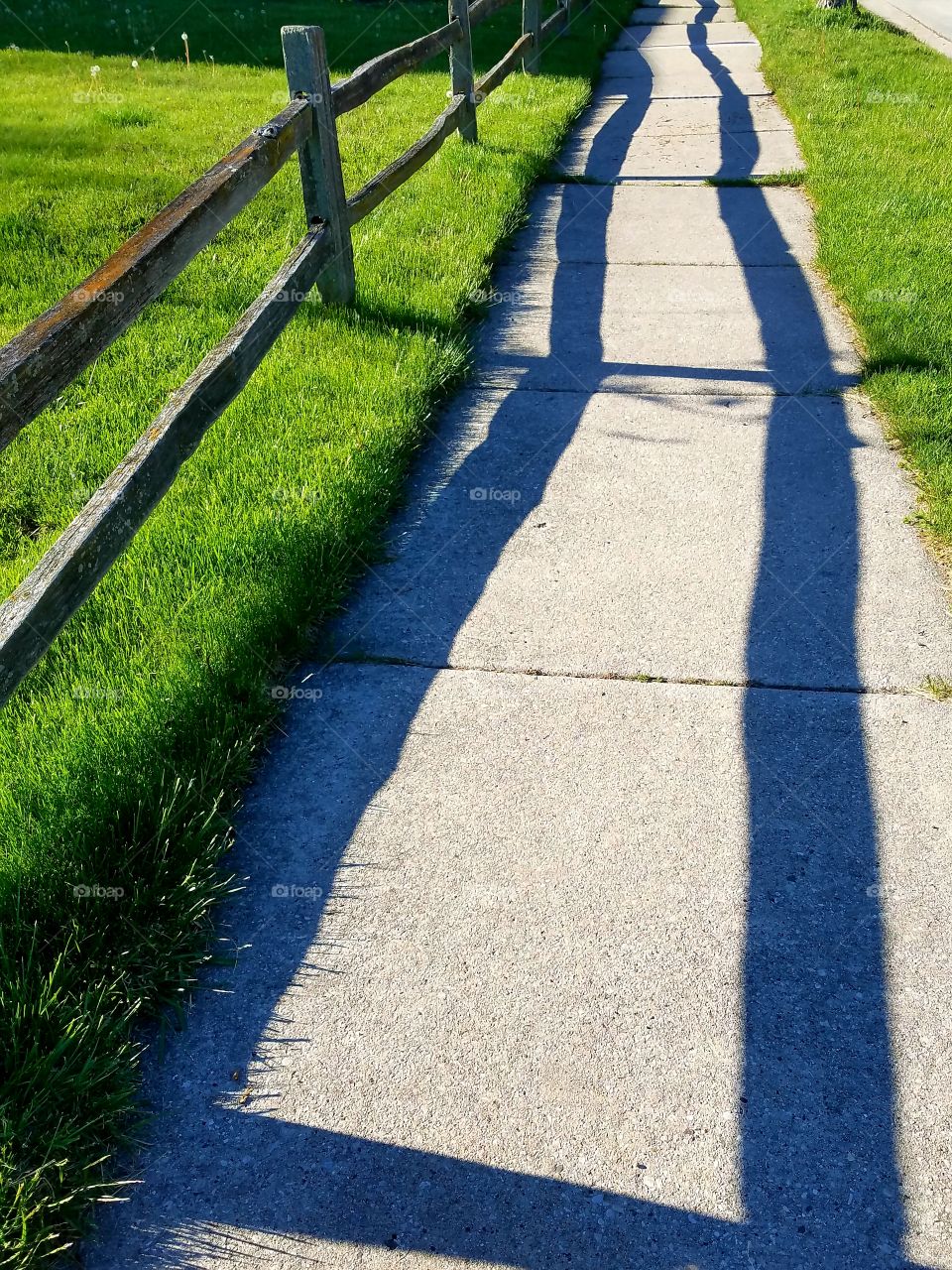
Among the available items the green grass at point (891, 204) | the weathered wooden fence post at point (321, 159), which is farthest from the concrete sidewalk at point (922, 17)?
the weathered wooden fence post at point (321, 159)

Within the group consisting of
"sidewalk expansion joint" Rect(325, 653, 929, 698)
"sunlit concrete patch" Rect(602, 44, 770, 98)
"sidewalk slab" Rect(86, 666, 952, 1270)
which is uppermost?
"sunlit concrete patch" Rect(602, 44, 770, 98)

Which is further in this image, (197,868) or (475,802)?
(475,802)

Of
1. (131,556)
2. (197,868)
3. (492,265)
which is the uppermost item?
(492,265)

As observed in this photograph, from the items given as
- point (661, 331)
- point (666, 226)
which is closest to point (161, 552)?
point (661, 331)

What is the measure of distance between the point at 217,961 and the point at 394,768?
2.48 feet

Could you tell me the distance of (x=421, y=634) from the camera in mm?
3516

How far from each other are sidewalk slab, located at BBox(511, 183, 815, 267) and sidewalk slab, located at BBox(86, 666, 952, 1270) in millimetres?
4564

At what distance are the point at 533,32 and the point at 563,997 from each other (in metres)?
11.4

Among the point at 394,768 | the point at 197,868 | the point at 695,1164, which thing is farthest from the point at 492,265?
the point at 695,1164

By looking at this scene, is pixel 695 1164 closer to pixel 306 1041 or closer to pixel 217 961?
pixel 306 1041

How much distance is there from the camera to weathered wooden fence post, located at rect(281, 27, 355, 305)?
5070 millimetres

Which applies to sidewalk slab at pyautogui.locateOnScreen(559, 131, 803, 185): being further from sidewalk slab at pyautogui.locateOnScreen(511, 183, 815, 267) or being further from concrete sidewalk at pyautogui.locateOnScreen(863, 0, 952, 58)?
concrete sidewalk at pyautogui.locateOnScreen(863, 0, 952, 58)

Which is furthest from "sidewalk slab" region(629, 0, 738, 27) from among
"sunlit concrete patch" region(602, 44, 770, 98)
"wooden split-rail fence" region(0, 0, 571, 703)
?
"wooden split-rail fence" region(0, 0, 571, 703)

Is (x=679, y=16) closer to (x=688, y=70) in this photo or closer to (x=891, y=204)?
(x=688, y=70)
